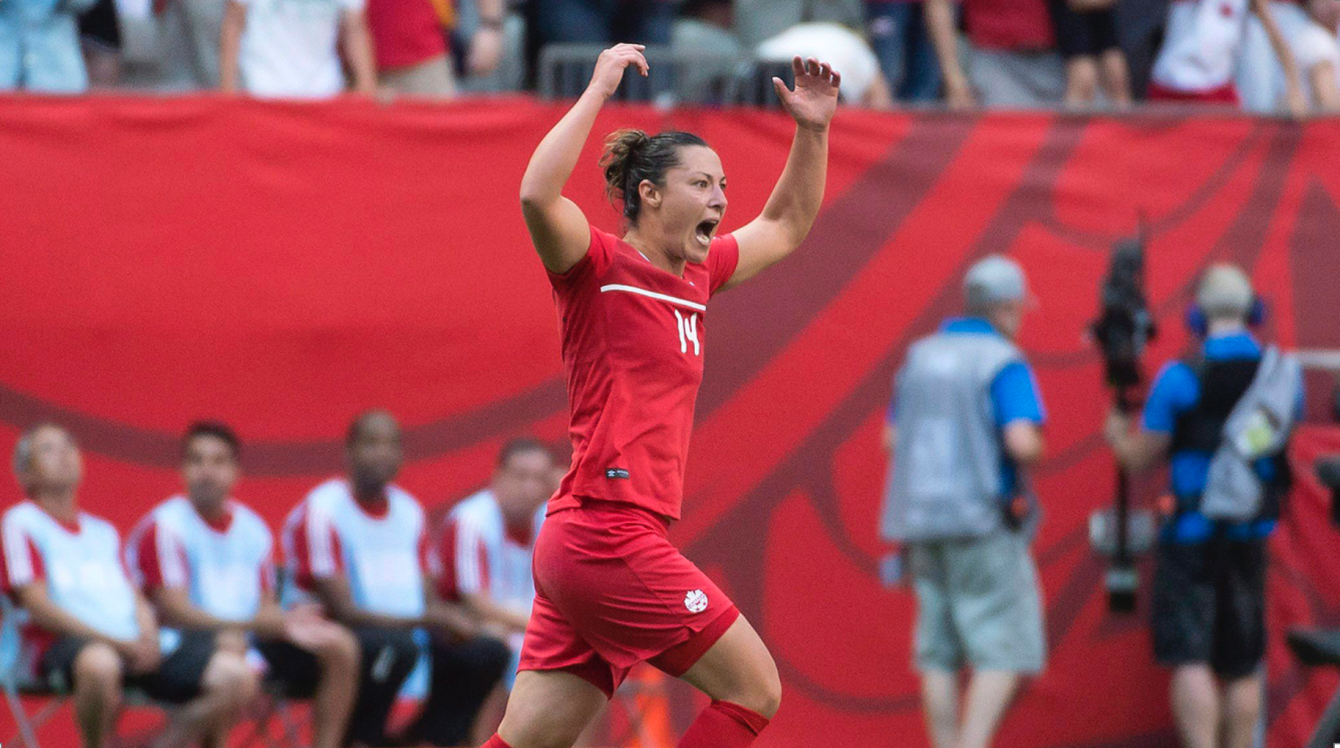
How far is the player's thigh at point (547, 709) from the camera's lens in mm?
4148

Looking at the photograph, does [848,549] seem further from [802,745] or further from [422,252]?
[422,252]

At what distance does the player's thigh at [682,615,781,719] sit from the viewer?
407 centimetres

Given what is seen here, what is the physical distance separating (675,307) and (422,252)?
12.5 ft

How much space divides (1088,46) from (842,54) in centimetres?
150

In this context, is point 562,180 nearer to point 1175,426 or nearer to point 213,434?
point 213,434

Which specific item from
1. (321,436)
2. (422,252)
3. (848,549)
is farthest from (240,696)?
(848,549)

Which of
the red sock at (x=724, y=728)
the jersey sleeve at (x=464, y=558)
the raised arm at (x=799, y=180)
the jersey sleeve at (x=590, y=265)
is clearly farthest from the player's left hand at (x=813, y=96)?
the jersey sleeve at (x=464, y=558)

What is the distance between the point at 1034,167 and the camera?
8406mm

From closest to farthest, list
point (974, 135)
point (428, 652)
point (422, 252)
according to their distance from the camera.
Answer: point (428, 652), point (422, 252), point (974, 135)

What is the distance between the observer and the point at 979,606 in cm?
719

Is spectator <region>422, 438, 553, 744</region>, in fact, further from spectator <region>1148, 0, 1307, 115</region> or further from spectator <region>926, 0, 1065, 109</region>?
spectator <region>1148, 0, 1307, 115</region>

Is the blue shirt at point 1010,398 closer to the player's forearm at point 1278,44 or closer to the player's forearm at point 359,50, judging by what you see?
the player's forearm at point 1278,44

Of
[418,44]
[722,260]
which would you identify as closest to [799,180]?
[722,260]

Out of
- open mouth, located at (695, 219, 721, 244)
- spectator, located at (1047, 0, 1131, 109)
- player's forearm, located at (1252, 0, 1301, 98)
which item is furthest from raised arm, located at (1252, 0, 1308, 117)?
open mouth, located at (695, 219, 721, 244)
